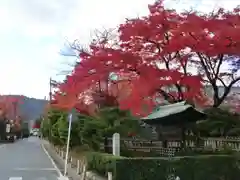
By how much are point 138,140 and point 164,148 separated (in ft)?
9.79

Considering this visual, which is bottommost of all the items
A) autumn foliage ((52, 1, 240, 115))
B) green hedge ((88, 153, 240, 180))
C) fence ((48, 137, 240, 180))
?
green hedge ((88, 153, 240, 180))

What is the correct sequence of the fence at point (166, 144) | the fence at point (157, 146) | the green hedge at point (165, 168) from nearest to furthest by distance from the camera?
the green hedge at point (165, 168), the fence at point (157, 146), the fence at point (166, 144)

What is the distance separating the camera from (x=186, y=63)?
23.5 meters

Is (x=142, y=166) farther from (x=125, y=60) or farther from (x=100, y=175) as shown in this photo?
(x=125, y=60)

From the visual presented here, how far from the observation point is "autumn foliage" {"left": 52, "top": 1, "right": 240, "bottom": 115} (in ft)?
67.9

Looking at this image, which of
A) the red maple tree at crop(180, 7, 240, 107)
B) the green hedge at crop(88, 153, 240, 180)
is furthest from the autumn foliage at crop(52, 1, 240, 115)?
the green hedge at crop(88, 153, 240, 180)

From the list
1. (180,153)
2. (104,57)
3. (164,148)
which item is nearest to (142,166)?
(180,153)

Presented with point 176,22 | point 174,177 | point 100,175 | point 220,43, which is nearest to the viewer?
point 174,177

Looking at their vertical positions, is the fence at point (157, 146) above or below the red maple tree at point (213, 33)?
below

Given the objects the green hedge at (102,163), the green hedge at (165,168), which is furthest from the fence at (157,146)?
the green hedge at (165,168)

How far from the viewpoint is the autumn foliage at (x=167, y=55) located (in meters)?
20.7

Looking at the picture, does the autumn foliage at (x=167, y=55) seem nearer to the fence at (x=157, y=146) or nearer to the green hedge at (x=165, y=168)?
the fence at (x=157, y=146)

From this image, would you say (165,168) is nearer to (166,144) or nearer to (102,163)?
(102,163)

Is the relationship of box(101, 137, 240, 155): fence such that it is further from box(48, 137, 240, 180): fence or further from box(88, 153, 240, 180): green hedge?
box(88, 153, 240, 180): green hedge
